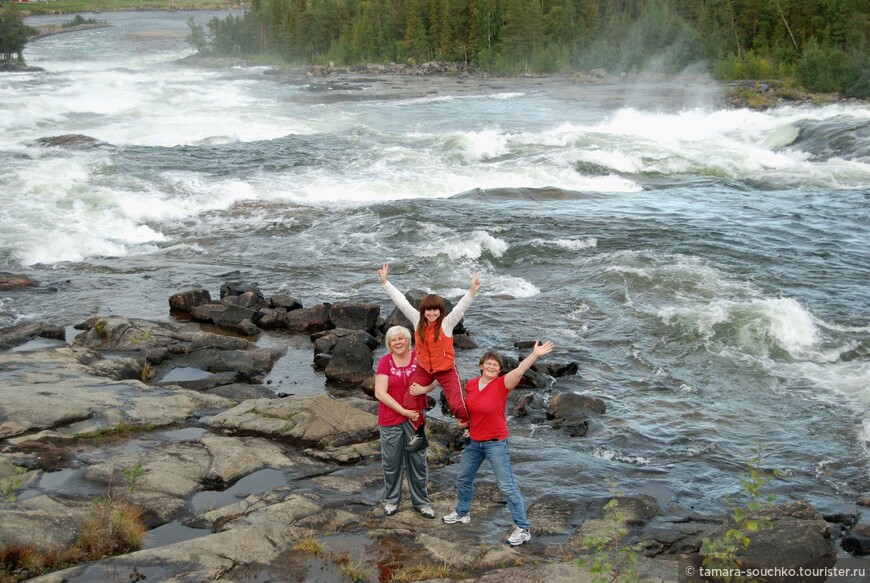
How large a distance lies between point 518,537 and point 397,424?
1.53m

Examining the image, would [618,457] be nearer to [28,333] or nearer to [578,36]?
[28,333]

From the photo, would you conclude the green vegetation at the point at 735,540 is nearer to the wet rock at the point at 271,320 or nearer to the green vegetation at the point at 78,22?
the wet rock at the point at 271,320

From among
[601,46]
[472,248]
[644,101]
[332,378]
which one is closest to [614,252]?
[472,248]

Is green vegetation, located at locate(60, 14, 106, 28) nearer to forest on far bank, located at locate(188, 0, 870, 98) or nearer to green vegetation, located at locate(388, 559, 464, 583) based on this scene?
forest on far bank, located at locate(188, 0, 870, 98)

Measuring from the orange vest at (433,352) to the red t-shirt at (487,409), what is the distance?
388 millimetres

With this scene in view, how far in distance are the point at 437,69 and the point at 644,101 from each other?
34912 millimetres

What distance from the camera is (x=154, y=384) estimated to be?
12.6m

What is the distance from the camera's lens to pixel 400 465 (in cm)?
846

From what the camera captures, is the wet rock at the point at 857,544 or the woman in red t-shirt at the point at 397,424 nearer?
the woman in red t-shirt at the point at 397,424

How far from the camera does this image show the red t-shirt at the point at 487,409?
7836 millimetres

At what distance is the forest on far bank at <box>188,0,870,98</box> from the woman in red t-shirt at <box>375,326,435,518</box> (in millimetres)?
42729

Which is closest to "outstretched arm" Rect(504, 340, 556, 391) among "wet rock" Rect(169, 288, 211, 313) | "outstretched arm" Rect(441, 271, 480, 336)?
"outstretched arm" Rect(441, 271, 480, 336)

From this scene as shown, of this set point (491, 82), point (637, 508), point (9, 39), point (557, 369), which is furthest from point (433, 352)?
point (9, 39)

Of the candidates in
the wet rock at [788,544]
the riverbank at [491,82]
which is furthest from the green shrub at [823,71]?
the wet rock at [788,544]
